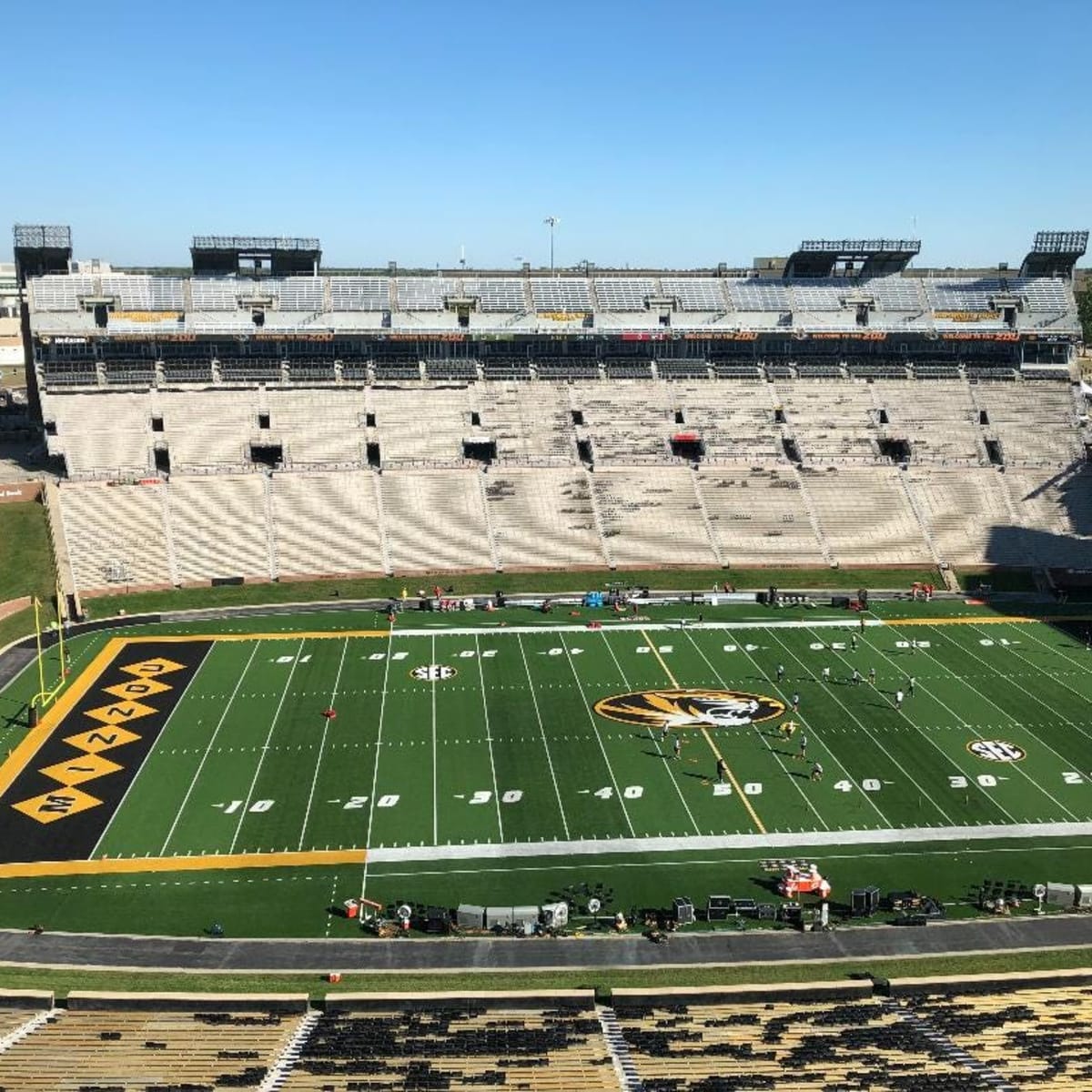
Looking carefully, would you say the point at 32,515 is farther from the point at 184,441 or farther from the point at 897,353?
the point at 897,353

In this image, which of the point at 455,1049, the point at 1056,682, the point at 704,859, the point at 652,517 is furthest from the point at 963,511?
the point at 455,1049

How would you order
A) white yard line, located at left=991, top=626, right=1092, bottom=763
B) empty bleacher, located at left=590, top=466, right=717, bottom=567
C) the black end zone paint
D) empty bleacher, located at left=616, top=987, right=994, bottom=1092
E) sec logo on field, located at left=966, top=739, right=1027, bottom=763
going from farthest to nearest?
empty bleacher, located at left=590, top=466, right=717, bottom=567 < white yard line, located at left=991, top=626, right=1092, bottom=763 < sec logo on field, located at left=966, top=739, right=1027, bottom=763 < the black end zone paint < empty bleacher, located at left=616, top=987, right=994, bottom=1092

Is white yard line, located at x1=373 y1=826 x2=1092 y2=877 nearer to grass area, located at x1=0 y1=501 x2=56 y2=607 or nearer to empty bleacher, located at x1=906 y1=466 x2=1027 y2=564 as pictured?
grass area, located at x1=0 y1=501 x2=56 y2=607

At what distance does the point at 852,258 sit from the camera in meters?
96.4

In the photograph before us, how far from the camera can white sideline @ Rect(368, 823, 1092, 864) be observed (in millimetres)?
36312

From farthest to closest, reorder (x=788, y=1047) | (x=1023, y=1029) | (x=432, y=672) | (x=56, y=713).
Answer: (x=432, y=672) → (x=56, y=713) → (x=1023, y=1029) → (x=788, y=1047)

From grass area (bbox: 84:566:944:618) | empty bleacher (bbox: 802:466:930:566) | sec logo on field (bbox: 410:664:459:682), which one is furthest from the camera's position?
empty bleacher (bbox: 802:466:930:566)

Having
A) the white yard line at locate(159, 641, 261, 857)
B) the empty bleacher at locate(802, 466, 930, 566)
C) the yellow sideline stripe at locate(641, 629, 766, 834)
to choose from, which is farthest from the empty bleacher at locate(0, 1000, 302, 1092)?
the empty bleacher at locate(802, 466, 930, 566)

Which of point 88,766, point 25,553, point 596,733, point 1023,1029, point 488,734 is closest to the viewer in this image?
point 1023,1029

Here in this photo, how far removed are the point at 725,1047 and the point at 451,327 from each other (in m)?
69.3

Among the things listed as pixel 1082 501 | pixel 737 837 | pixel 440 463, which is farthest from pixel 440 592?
pixel 1082 501

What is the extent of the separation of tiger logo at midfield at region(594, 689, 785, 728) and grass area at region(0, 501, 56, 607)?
3290cm

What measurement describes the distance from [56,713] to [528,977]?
27258 millimetres

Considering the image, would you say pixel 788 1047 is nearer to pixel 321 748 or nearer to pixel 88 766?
pixel 321 748
